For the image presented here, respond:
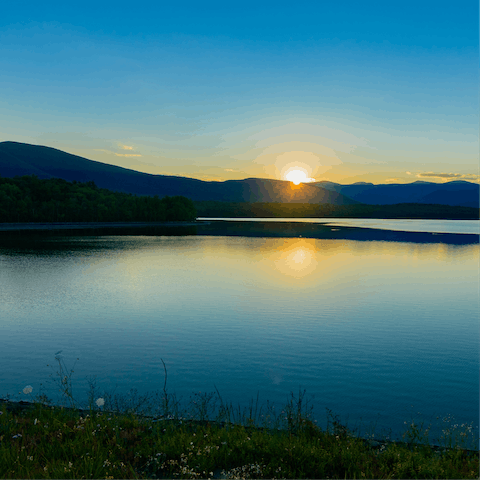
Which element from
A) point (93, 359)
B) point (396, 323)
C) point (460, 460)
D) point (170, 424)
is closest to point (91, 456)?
point (170, 424)

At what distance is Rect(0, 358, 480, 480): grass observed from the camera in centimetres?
746

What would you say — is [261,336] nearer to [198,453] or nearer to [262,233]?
[198,453]

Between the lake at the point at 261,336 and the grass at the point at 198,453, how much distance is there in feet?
10.1

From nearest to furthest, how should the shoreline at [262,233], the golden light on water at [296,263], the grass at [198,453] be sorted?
1. the grass at [198,453]
2. the golden light on water at [296,263]
3. the shoreline at [262,233]

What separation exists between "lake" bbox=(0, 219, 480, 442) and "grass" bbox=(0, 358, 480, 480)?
306cm

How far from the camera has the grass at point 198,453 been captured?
7.46 m

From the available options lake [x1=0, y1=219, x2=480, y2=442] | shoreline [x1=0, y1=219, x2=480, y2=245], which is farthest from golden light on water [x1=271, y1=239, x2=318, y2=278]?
shoreline [x1=0, y1=219, x2=480, y2=245]

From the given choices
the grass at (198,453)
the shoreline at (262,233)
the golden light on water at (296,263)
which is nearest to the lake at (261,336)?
the golden light on water at (296,263)

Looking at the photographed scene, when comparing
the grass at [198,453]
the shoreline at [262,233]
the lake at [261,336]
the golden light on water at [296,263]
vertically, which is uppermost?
the shoreline at [262,233]

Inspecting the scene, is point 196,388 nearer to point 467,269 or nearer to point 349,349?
point 349,349

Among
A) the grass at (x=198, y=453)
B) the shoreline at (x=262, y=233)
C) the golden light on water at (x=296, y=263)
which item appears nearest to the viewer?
the grass at (x=198, y=453)

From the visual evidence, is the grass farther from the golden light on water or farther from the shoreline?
the shoreline

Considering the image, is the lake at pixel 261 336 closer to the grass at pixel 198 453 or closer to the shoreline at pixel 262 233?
the grass at pixel 198 453

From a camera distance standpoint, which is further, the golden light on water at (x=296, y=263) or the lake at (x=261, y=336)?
the golden light on water at (x=296, y=263)
